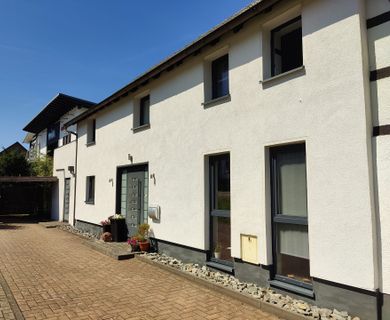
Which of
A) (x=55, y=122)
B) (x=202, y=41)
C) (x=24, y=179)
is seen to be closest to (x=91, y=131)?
(x=24, y=179)

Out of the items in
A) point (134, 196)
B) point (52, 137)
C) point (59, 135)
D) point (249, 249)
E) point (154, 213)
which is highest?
point (52, 137)

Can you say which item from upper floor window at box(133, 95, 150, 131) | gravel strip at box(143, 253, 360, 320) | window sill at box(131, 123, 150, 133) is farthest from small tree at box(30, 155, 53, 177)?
gravel strip at box(143, 253, 360, 320)

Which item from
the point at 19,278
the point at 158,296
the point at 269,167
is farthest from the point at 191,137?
the point at 19,278

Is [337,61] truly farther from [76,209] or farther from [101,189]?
[76,209]

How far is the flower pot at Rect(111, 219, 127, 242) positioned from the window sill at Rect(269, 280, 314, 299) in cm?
669

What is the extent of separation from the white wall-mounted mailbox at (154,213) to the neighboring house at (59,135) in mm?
8660

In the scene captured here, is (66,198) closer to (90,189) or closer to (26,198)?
(90,189)

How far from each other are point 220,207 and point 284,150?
2.14m

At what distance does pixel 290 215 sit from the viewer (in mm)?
5699

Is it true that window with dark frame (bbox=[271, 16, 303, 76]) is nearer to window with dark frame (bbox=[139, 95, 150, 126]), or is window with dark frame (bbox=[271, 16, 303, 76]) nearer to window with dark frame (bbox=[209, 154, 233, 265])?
window with dark frame (bbox=[209, 154, 233, 265])

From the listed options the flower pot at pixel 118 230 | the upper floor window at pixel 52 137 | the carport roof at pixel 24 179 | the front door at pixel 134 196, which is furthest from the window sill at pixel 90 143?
the upper floor window at pixel 52 137

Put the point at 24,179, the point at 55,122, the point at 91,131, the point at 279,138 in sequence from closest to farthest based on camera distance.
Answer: the point at 279,138, the point at 91,131, the point at 24,179, the point at 55,122

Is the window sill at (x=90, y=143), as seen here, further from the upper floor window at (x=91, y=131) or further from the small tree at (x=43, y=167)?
the small tree at (x=43, y=167)

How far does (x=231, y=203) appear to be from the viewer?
6.68 metres
